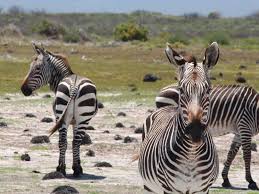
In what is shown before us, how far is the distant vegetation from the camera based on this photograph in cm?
9388

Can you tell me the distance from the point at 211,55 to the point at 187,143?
2.86 ft

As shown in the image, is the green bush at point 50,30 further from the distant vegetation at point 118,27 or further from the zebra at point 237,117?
the zebra at point 237,117

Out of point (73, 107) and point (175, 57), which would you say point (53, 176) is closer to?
point (73, 107)

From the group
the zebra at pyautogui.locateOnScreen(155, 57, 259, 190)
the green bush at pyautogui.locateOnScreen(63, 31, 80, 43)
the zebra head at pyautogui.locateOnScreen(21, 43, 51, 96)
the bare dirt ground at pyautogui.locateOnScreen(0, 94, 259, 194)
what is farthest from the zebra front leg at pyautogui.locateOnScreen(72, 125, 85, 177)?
the green bush at pyautogui.locateOnScreen(63, 31, 80, 43)

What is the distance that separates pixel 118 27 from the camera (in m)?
98.7

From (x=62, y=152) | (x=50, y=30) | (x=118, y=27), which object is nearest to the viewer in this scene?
(x=62, y=152)

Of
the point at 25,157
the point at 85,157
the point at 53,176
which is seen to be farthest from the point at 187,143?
the point at 85,157

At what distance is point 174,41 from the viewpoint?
309ft

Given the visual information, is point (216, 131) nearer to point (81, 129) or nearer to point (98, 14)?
point (81, 129)

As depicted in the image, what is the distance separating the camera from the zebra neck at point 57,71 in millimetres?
17906

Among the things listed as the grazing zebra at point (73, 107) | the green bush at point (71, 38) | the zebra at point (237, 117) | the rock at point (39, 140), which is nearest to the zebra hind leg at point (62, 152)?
the grazing zebra at point (73, 107)

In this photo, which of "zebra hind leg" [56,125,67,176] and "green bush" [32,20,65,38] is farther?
"green bush" [32,20,65,38]

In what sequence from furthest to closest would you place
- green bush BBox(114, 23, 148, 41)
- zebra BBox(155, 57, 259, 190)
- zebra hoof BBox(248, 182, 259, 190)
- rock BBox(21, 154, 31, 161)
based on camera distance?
green bush BBox(114, 23, 148, 41) → rock BBox(21, 154, 31, 161) → zebra BBox(155, 57, 259, 190) → zebra hoof BBox(248, 182, 259, 190)

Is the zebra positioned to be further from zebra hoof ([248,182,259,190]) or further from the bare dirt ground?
the bare dirt ground
